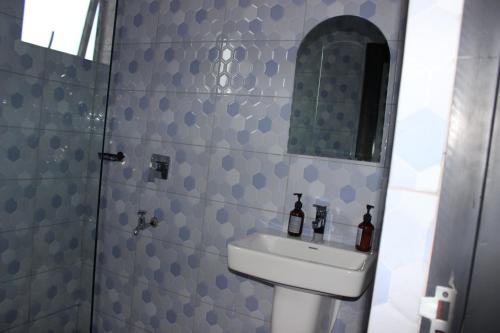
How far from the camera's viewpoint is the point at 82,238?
1802 mm

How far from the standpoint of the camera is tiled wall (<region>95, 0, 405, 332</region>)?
62.1 inches

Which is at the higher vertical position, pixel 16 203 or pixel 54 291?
pixel 16 203

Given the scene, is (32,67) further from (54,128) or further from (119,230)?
(119,230)

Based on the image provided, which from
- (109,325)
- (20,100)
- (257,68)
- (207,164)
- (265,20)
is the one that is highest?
(265,20)

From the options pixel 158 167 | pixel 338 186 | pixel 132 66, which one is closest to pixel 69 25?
pixel 132 66

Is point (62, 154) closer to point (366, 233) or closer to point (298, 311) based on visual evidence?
point (298, 311)

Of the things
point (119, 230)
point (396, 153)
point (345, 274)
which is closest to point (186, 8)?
point (119, 230)

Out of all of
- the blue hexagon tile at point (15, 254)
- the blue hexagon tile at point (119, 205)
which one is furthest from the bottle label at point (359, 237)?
the blue hexagon tile at point (15, 254)

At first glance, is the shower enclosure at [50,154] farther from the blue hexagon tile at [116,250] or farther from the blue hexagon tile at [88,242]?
the blue hexagon tile at [116,250]

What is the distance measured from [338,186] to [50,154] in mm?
1245

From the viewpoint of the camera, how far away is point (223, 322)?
1782 millimetres

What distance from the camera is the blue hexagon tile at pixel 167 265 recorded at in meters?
1.86

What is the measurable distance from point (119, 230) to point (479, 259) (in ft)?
6.44

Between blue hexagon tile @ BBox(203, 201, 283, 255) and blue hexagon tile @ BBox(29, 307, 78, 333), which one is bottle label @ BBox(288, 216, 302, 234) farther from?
blue hexagon tile @ BBox(29, 307, 78, 333)
